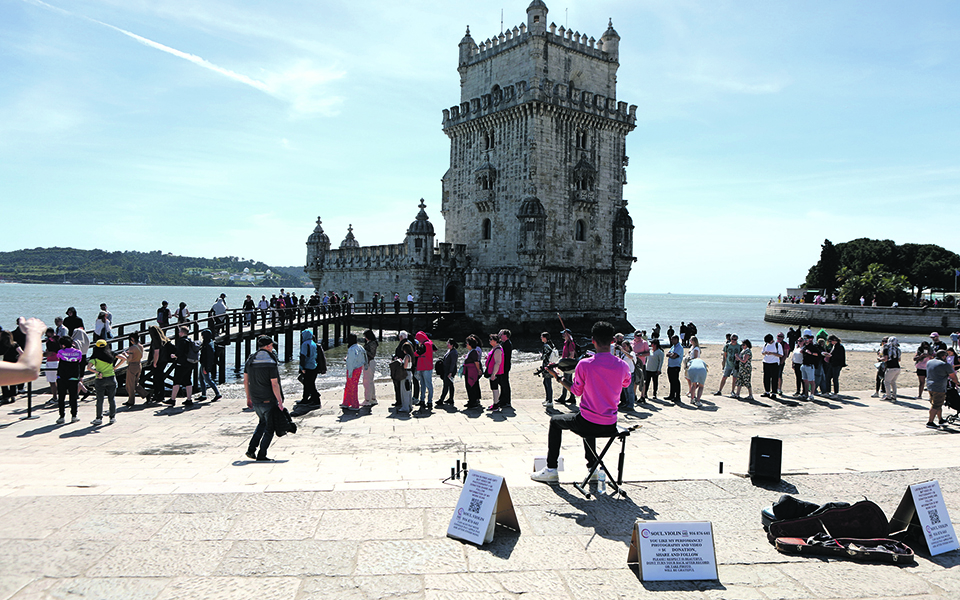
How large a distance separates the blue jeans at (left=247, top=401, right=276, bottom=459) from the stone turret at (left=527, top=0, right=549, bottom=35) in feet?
125

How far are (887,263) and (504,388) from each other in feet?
296

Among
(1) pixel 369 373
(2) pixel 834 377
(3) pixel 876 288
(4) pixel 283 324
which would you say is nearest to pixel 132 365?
(1) pixel 369 373

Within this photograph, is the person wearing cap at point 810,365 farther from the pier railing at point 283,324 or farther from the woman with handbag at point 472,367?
the pier railing at point 283,324

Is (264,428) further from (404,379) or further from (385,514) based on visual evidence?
(404,379)

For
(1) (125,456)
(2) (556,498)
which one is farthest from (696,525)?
(1) (125,456)

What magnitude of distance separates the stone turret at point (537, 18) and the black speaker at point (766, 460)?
38.9m

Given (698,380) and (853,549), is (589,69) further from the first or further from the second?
(853,549)

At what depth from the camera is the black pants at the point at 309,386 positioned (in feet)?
41.1

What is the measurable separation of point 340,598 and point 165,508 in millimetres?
2506

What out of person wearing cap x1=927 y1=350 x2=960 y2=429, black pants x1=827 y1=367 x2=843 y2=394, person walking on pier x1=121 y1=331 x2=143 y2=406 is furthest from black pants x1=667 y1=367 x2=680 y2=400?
person walking on pier x1=121 y1=331 x2=143 y2=406

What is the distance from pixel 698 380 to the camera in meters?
13.5

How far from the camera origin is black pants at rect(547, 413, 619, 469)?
6172mm

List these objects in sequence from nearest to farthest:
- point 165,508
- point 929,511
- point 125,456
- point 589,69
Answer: point 929,511, point 165,508, point 125,456, point 589,69

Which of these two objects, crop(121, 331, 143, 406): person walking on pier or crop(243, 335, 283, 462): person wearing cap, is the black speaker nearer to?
crop(243, 335, 283, 462): person wearing cap
